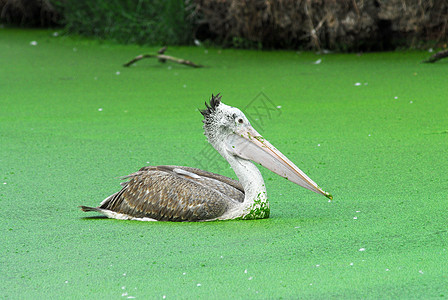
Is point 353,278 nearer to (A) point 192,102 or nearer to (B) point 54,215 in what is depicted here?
(B) point 54,215

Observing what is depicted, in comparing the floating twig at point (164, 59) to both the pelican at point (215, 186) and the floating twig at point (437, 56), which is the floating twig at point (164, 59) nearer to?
the floating twig at point (437, 56)

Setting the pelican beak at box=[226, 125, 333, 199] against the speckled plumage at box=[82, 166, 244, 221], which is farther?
the pelican beak at box=[226, 125, 333, 199]

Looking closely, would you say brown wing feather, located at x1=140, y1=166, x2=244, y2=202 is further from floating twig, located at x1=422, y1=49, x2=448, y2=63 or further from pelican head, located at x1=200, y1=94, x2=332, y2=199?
floating twig, located at x1=422, y1=49, x2=448, y2=63

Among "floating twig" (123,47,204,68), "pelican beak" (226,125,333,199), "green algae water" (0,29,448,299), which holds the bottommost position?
"floating twig" (123,47,204,68)

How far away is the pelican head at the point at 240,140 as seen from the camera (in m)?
3.68

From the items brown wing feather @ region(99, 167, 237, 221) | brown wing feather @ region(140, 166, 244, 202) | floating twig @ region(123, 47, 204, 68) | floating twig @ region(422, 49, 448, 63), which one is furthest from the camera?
floating twig @ region(123, 47, 204, 68)

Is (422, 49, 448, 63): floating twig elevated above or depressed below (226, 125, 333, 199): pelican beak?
below

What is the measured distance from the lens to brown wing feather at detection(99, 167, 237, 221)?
11.6 feet

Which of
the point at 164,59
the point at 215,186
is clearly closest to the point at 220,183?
the point at 215,186

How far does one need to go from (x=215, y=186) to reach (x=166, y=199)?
27 cm

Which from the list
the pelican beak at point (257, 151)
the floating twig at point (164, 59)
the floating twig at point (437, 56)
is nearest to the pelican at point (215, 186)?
the pelican beak at point (257, 151)

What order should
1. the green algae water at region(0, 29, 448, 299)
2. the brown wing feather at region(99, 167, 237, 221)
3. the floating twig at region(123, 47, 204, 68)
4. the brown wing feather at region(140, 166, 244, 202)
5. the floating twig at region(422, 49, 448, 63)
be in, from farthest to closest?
1. the floating twig at region(123, 47, 204, 68)
2. the floating twig at region(422, 49, 448, 63)
3. the brown wing feather at region(140, 166, 244, 202)
4. the brown wing feather at region(99, 167, 237, 221)
5. the green algae water at region(0, 29, 448, 299)

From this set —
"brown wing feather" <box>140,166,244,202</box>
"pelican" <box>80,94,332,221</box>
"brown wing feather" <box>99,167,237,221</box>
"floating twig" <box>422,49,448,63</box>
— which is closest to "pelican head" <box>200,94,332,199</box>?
"pelican" <box>80,94,332,221</box>

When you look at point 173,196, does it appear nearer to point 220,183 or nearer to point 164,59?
point 220,183
